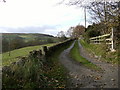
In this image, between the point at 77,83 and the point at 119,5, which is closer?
the point at 77,83

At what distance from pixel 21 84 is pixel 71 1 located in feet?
23.7

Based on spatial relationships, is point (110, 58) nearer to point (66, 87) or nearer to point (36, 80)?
point (66, 87)

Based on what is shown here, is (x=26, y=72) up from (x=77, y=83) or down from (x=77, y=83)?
up

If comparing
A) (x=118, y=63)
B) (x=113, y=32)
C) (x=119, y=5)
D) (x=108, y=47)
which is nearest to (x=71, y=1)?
(x=119, y=5)

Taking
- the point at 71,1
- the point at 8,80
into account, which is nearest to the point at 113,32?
the point at 71,1

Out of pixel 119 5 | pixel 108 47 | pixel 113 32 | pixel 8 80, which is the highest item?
pixel 119 5

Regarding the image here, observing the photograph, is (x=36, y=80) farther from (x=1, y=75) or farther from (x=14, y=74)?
(x=1, y=75)

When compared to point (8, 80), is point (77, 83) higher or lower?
lower

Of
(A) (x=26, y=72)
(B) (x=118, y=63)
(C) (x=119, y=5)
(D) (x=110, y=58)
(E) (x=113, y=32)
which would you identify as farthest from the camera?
(E) (x=113, y=32)

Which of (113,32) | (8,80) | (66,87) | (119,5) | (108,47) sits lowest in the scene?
(66,87)

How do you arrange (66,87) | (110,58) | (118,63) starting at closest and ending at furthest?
(66,87), (118,63), (110,58)

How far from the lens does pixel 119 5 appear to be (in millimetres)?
8680

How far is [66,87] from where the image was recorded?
14.6 feet

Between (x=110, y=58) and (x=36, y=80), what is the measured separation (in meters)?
5.61
